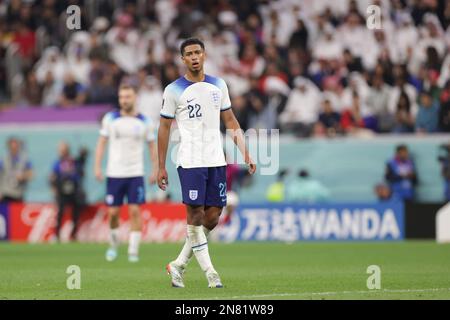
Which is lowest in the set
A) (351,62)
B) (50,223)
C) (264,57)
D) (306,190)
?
(50,223)

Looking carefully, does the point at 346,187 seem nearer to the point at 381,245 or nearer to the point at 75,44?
the point at 381,245

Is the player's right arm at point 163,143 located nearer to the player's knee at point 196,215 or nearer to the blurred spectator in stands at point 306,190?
the player's knee at point 196,215

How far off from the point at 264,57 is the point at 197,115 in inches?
625

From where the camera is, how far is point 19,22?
31.9 metres

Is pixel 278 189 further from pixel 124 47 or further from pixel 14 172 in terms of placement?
pixel 14 172

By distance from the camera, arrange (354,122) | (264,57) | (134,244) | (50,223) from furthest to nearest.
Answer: (264,57), (50,223), (354,122), (134,244)

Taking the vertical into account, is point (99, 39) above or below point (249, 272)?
above

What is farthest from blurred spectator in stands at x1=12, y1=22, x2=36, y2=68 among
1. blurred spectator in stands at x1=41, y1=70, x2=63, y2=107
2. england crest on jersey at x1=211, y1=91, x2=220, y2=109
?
england crest on jersey at x1=211, y1=91, x2=220, y2=109

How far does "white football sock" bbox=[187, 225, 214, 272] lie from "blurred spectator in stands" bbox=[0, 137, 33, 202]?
16.5 m

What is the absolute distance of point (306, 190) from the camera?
26766mm

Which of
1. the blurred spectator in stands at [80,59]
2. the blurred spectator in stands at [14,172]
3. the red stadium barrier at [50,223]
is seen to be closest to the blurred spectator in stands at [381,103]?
the red stadium barrier at [50,223]

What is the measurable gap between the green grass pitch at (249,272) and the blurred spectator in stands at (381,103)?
12.4ft

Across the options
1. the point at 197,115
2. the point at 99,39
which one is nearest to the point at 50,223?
the point at 99,39

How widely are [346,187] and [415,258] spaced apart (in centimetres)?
855
